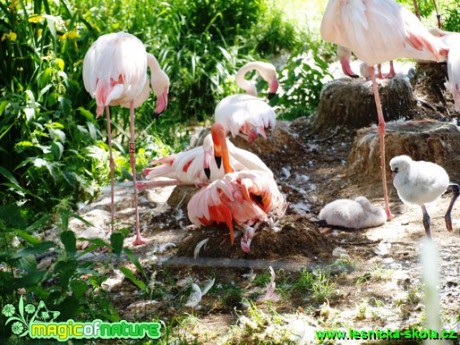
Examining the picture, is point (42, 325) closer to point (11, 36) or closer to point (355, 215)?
point (355, 215)

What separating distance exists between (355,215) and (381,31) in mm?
1105

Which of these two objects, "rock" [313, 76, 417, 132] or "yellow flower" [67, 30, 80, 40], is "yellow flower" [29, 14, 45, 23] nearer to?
"yellow flower" [67, 30, 80, 40]

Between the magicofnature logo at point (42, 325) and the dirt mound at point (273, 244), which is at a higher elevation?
the magicofnature logo at point (42, 325)

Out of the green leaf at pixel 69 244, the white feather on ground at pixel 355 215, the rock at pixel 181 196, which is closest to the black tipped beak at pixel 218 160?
the rock at pixel 181 196

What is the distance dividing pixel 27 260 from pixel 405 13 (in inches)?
116

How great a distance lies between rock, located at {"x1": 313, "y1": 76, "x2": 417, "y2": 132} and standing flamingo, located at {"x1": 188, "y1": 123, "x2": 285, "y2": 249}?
90.8 inches

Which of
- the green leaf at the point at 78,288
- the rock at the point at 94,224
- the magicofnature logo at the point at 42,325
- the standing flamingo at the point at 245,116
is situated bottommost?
the rock at the point at 94,224

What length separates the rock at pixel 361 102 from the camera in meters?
6.69

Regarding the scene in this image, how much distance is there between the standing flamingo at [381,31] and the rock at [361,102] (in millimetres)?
1790

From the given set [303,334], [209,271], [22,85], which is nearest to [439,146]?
[209,271]

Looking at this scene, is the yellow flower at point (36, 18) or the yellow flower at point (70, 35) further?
the yellow flower at point (70, 35)

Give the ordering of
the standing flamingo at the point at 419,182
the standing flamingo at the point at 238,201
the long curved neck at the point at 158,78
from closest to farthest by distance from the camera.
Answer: the standing flamingo at the point at 419,182 < the standing flamingo at the point at 238,201 < the long curved neck at the point at 158,78

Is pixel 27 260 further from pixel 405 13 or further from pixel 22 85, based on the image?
pixel 22 85

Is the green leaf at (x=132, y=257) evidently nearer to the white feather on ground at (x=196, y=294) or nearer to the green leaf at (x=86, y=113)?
the white feather on ground at (x=196, y=294)
